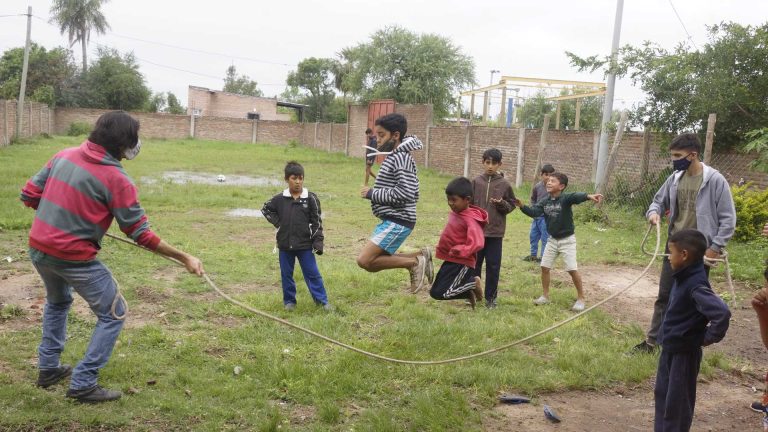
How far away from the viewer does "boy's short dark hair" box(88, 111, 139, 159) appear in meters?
4.19

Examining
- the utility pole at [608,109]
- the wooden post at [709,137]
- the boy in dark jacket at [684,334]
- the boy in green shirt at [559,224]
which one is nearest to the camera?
the boy in dark jacket at [684,334]

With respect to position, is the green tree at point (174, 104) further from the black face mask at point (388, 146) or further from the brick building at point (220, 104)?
the black face mask at point (388, 146)

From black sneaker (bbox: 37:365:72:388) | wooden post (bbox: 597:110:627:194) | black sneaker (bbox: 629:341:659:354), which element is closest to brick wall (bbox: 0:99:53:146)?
wooden post (bbox: 597:110:627:194)

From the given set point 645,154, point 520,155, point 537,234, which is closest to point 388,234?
point 537,234

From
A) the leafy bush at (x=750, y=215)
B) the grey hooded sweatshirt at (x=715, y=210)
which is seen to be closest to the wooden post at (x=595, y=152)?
the leafy bush at (x=750, y=215)

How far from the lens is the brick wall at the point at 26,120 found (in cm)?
2586

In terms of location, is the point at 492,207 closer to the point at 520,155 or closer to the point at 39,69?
the point at 520,155

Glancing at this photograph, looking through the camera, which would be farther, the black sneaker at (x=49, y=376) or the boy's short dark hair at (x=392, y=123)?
the boy's short dark hair at (x=392, y=123)

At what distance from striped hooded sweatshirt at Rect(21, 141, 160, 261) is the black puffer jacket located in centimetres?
247

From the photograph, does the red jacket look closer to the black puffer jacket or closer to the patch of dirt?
the black puffer jacket

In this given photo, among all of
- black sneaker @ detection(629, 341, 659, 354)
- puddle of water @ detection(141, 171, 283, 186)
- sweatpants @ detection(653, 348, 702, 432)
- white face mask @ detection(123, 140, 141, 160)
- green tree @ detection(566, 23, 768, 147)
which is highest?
green tree @ detection(566, 23, 768, 147)

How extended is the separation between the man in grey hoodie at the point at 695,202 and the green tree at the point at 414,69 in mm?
29342

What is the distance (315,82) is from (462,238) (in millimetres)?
58585

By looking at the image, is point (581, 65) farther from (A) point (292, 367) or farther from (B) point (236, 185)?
(A) point (292, 367)
